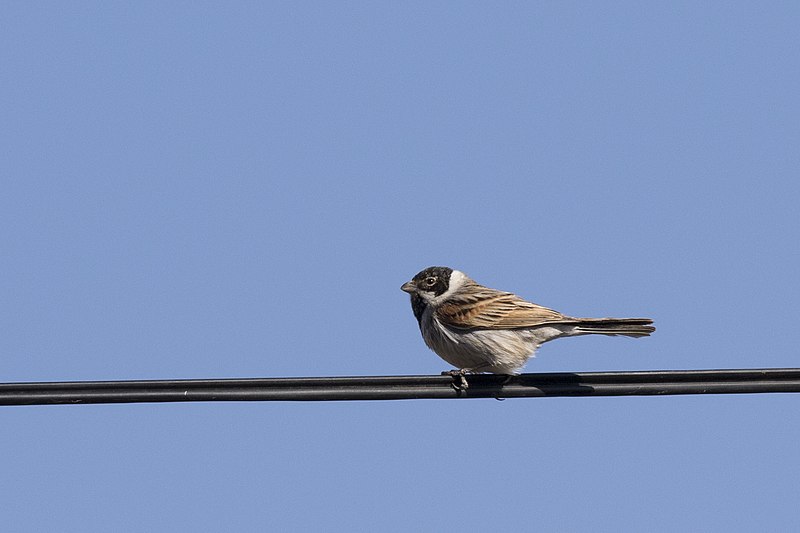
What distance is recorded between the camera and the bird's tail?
11.7m

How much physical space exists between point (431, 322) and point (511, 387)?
2831 mm

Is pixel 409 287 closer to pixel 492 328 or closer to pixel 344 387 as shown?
pixel 492 328

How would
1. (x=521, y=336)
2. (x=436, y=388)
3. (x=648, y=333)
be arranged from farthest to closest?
(x=521, y=336), (x=648, y=333), (x=436, y=388)

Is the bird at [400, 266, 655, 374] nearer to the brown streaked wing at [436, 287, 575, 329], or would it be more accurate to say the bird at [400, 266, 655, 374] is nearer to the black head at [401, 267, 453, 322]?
the brown streaked wing at [436, 287, 575, 329]

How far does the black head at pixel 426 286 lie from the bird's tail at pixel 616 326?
2291 mm

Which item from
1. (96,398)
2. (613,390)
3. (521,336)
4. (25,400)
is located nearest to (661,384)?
(613,390)

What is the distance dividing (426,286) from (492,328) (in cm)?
161

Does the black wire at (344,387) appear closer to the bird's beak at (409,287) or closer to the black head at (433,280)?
the black head at (433,280)

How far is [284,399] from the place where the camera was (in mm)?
9414

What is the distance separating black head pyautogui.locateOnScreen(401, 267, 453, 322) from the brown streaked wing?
0.55m

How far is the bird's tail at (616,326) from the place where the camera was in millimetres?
11727

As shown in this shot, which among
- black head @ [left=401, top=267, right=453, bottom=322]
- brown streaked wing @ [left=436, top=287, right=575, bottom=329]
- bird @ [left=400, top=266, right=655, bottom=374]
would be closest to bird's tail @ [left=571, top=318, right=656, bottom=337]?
bird @ [left=400, top=266, right=655, bottom=374]

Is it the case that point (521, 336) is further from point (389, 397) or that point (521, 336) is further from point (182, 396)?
point (182, 396)

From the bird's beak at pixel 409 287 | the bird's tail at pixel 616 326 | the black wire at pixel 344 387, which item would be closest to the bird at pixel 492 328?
the bird's tail at pixel 616 326
